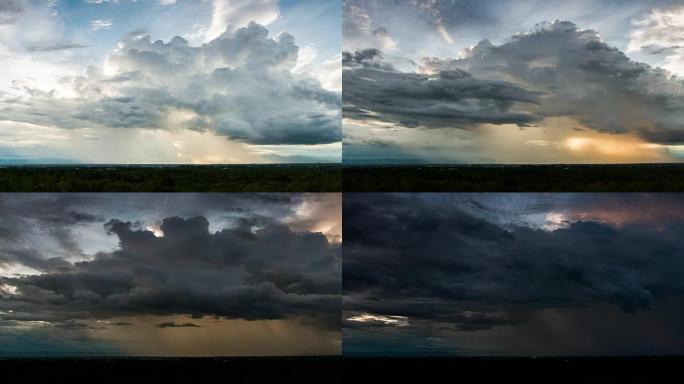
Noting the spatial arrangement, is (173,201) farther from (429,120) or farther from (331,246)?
(429,120)
